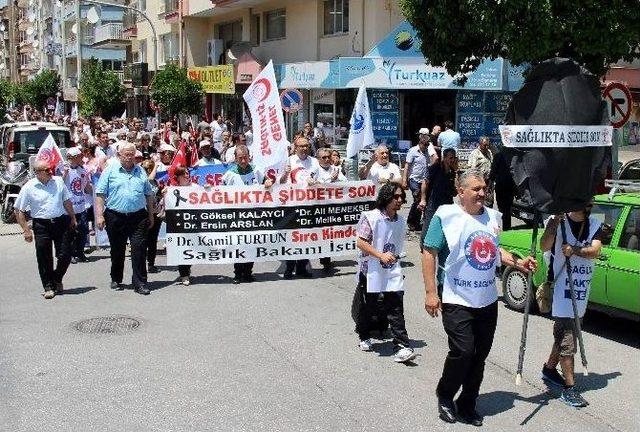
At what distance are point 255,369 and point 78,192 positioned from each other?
656 centimetres

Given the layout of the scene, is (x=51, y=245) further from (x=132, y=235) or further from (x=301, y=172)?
(x=301, y=172)

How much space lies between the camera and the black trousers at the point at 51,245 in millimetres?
9469

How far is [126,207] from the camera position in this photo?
966 centimetres

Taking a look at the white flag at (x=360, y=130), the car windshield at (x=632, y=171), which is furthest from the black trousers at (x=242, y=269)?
the car windshield at (x=632, y=171)

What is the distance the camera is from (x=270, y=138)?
10.5 meters

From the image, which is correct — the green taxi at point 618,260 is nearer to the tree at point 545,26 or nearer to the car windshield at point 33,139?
the tree at point 545,26

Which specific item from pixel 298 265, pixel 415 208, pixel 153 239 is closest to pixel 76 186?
pixel 153 239

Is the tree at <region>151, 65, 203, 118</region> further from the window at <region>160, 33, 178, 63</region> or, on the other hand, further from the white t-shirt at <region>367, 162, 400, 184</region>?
the white t-shirt at <region>367, 162, 400, 184</region>

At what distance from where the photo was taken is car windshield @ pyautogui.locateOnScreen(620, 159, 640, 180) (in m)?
13.1

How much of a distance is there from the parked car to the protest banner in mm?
9271

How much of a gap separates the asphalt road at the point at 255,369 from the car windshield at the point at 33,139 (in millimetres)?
9619

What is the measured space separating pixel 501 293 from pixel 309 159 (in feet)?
10.1

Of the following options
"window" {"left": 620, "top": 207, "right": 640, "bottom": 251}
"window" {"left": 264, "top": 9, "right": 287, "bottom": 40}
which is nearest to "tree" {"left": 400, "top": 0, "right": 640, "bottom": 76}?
"window" {"left": 620, "top": 207, "right": 640, "bottom": 251}

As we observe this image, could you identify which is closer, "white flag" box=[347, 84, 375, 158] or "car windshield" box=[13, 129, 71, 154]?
"white flag" box=[347, 84, 375, 158]
